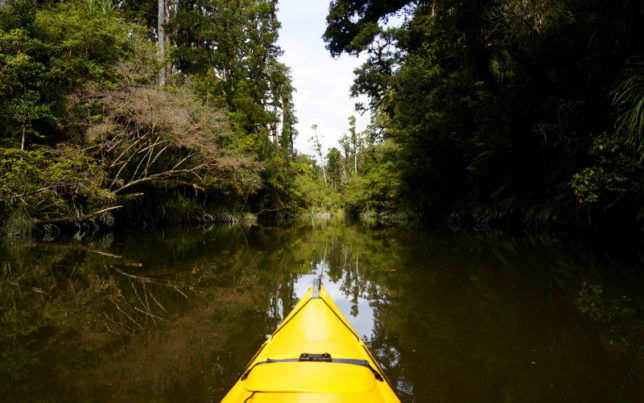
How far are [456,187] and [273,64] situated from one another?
1589cm

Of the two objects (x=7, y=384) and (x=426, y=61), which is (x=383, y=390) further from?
(x=426, y=61)

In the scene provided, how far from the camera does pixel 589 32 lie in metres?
5.96

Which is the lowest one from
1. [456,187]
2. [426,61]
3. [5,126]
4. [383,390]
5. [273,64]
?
[383,390]

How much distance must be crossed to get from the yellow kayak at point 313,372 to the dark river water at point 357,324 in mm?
430

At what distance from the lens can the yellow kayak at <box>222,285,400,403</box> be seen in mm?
1190

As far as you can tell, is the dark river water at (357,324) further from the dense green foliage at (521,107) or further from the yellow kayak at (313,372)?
the dense green foliage at (521,107)

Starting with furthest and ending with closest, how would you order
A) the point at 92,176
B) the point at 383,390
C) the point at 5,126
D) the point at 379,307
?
1. the point at 92,176
2. the point at 5,126
3. the point at 379,307
4. the point at 383,390

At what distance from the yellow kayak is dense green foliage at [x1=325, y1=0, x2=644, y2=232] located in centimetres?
566

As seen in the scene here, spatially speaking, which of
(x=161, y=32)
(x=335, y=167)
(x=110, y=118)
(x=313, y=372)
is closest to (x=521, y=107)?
(x=313, y=372)

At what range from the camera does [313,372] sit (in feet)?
4.39

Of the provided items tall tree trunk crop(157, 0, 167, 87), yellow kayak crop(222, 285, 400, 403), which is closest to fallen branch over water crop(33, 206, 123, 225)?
tall tree trunk crop(157, 0, 167, 87)

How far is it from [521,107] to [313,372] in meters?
10.5

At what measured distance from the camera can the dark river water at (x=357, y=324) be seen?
1.83 metres

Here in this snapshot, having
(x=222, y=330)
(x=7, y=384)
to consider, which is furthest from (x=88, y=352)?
(x=222, y=330)
